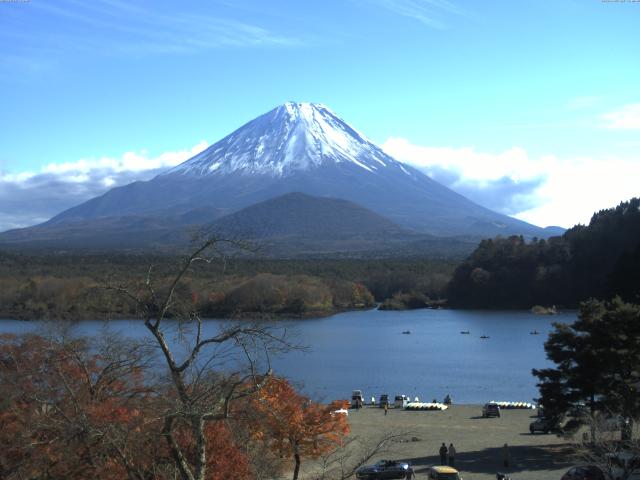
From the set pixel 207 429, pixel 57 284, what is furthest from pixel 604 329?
pixel 57 284

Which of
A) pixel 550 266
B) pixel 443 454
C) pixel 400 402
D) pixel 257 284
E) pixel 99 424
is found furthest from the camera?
pixel 550 266

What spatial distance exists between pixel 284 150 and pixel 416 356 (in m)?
103

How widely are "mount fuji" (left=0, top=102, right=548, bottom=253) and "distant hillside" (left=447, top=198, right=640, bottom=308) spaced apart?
62.0 meters

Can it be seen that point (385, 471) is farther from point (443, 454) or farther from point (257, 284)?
point (257, 284)

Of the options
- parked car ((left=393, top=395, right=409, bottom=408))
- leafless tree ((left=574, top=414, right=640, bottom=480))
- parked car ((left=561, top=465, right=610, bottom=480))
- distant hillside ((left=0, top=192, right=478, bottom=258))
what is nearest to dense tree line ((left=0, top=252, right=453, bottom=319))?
parked car ((left=393, top=395, right=409, bottom=408))

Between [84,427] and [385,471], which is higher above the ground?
[84,427]

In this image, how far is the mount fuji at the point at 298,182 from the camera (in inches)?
4579

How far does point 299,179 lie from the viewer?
405 ft

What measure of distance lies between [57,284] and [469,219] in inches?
3363

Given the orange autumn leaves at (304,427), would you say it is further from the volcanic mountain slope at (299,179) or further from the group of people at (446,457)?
the volcanic mountain slope at (299,179)

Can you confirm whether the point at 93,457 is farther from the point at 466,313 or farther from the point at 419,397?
the point at 466,313

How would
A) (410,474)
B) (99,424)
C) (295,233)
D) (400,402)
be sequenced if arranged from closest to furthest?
(99,424)
(410,474)
(400,402)
(295,233)

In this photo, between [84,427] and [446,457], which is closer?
[84,427]

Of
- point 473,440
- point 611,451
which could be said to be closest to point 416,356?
point 473,440
